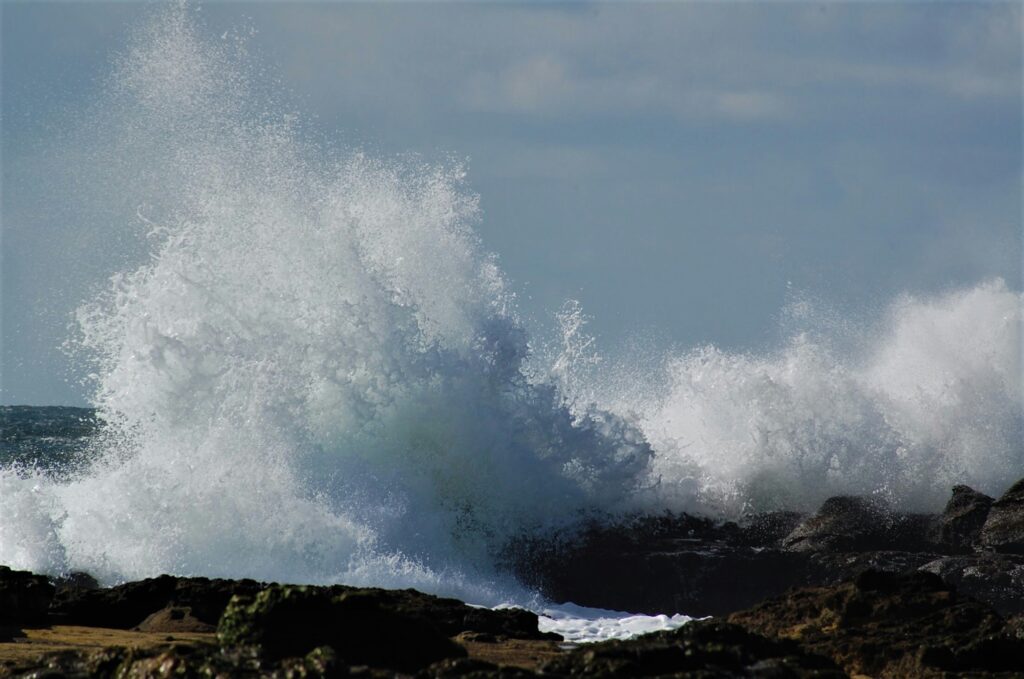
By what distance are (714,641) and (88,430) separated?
28027 mm

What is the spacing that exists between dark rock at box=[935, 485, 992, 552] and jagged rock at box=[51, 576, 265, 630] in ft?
28.6

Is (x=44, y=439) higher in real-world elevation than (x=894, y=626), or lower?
higher

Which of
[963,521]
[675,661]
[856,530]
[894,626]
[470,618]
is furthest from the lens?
[856,530]

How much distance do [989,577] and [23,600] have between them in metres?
9.17

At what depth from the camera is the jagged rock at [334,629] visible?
7.34 m

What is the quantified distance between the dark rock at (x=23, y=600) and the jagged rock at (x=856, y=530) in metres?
8.61

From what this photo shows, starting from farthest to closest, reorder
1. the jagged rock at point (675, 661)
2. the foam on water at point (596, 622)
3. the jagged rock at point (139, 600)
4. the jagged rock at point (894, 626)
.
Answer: the foam on water at point (596, 622) → the jagged rock at point (139, 600) → the jagged rock at point (894, 626) → the jagged rock at point (675, 661)

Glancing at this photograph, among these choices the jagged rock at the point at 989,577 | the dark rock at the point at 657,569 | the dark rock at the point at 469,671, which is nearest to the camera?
the dark rock at the point at 469,671

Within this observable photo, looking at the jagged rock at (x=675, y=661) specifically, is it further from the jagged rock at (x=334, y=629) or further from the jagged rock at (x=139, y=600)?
the jagged rock at (x=139, y=600)

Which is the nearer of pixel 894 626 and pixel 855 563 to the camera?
pixel 894 626

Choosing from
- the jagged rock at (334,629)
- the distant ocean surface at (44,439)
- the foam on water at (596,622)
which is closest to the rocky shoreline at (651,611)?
the jagged rock at (334,629)

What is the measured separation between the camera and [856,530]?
16.8 metres

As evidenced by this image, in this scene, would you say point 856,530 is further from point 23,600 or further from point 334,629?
point 334,629

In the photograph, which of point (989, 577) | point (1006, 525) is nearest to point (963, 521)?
point (1006, 525)
